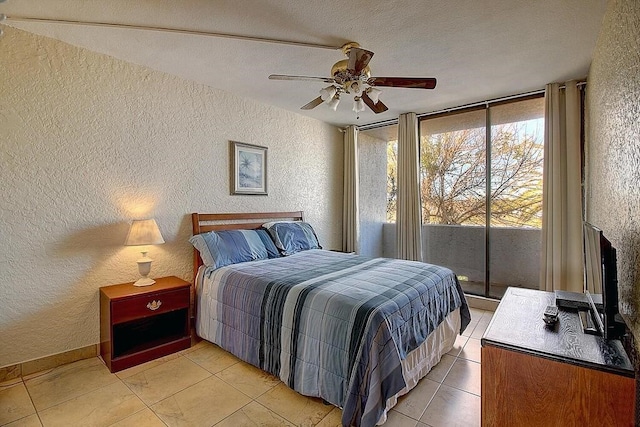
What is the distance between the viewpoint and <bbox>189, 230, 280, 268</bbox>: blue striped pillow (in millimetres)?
2898

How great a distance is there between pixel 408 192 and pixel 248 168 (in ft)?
Answer: 7.20

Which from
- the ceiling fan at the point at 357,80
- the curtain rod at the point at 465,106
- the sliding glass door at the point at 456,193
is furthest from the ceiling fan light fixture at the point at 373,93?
the sliding glass door at the point at 456,193

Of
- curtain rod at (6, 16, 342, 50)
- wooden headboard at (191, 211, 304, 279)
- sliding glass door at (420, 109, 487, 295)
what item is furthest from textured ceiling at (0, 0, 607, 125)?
wooden headboard at (191, 211, 304, 279)

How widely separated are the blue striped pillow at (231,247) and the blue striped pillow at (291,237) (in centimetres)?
13

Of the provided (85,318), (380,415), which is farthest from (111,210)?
(380,415)

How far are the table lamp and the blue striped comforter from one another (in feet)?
1.67

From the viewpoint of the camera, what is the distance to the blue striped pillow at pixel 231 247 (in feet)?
9.51

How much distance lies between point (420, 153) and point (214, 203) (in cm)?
292

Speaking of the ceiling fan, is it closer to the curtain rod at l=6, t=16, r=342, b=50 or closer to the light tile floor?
the curtain rod at l=6, t=16, r=342, b=50

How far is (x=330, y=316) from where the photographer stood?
1.87 m

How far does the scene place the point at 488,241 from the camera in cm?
387

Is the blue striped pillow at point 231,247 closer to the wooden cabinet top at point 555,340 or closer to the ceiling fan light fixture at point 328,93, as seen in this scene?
the ceiling fan light fixture at point 328,93

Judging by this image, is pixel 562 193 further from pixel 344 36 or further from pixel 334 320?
pixel 334 320

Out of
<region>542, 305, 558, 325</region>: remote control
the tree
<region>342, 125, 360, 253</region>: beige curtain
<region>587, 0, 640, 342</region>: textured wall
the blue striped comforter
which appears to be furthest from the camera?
<region>342, 125, 360, 253</region>: beige curtain
